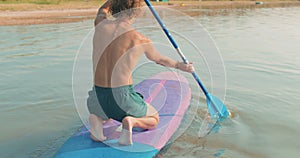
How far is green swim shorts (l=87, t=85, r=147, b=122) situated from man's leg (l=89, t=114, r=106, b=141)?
7 cm

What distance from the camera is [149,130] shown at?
415 centimetres

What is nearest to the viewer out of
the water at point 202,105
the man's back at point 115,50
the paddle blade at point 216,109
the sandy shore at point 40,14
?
the man's back at point 115,50

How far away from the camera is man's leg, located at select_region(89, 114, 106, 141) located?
3.81 meters

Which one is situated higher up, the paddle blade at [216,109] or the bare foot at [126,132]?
the bare foot at [126,132]

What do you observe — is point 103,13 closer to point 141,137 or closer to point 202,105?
point 141,137

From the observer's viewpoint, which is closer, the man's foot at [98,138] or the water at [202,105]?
the man's foot at [98,138]

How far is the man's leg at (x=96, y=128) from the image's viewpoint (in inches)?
150

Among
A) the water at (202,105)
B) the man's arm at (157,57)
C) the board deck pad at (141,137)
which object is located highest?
the man's arm at (157,57)

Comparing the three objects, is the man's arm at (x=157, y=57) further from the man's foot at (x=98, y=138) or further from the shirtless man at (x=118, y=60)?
the man's foot at (x=98, y=138)

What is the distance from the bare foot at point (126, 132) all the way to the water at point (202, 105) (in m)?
0.91

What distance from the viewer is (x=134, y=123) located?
3822 mm

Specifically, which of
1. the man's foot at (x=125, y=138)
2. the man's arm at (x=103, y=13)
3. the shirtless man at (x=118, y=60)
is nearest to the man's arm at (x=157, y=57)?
the shirtless man at (x=118, y=60)

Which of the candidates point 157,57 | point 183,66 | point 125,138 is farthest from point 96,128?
point 183,66

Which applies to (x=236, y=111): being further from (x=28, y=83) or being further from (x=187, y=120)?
(x=28, y=83)
